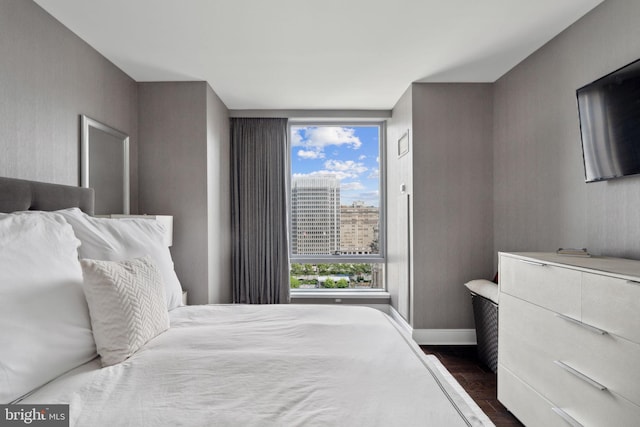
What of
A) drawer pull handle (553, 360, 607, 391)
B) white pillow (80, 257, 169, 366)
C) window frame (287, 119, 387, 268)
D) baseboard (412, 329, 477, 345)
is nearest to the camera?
white pillow (80, 257, 169, 366)

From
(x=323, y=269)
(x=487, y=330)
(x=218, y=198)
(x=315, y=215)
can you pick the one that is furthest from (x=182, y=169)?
(x=487, y=330)

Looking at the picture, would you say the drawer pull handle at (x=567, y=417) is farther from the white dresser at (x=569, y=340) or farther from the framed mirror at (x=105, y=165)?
the framed mirror at (x=105, y=165)

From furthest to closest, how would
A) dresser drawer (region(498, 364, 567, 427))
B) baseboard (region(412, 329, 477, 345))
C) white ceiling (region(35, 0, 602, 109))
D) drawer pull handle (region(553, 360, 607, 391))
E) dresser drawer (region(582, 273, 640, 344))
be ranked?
1. baseboard (region(412, 329, 477, 345))
2. white ceiling (region(35, 0, 602, 109))
3. dresser drawer (region(498, 364, 567, 427))
4. drawer pull handle (region(553, 360, 607, 391))
5. dresser drawer (region(582, 273, 640, 344))

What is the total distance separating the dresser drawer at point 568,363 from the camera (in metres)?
1.30

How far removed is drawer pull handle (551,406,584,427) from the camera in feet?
4.91

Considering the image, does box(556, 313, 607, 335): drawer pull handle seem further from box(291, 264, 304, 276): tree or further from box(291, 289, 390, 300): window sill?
box(291, 264, 304, 276): tree

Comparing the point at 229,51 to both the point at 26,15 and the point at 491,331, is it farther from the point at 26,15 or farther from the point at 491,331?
the point at 491,331

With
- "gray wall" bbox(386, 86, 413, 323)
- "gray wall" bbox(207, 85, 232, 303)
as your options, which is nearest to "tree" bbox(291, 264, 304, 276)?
"gray wall" bbox(207, 85, 232, 303)

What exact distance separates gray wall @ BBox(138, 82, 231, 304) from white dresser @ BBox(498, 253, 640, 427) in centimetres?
259

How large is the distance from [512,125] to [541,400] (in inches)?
88.0

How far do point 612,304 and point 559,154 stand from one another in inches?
54.5

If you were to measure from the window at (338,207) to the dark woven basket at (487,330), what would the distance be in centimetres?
158

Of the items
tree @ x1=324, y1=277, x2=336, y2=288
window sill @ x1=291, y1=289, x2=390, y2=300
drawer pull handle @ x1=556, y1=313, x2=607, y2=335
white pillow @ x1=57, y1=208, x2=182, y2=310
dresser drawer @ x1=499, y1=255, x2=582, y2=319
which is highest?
white pillow @ x1=57, y1=208, x2=182, y2=310

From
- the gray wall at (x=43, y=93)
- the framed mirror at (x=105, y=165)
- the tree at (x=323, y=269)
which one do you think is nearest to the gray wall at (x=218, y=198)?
the framed mirror at (x=105, y=165)
